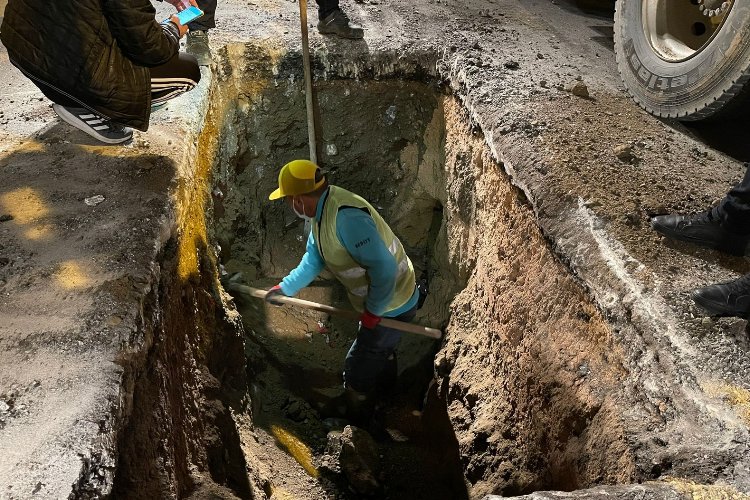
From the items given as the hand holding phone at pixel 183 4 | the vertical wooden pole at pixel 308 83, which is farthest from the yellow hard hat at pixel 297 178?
the vertical wooden pole at pixel 308 83

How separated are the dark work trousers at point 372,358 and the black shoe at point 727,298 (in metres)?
1.98

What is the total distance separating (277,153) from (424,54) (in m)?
1.48

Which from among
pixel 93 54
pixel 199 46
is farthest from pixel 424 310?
pixel 93 54

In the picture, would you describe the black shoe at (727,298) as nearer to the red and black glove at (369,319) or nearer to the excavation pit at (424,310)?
the excavation pit at (424,310)

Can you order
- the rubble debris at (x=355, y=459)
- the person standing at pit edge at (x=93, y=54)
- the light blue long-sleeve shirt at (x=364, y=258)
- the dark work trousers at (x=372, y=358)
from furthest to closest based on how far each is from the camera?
the dark work trousers at (x=372, y=358)
the rubble debris at (x=355, y=459)
the light blue long-sleeve shirt at (x=364, y=258)
the person standing at pit edge at (x=93, y=54)

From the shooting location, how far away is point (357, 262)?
3.34 meters

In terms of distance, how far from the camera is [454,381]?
3736 millimetres

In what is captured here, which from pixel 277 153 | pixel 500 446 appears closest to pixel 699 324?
pixel 500 446

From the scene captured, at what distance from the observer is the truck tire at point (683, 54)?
287cm

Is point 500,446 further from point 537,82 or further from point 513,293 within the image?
point 537,82

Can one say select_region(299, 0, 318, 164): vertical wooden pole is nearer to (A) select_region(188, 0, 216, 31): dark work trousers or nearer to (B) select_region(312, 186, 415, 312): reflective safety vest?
(A) select_region(188, 0, 216, 31): dark work trousers

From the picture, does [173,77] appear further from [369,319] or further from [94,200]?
[369,319]

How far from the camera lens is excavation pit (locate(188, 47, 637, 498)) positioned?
2.65 m

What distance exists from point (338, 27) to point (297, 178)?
1.97 metres
